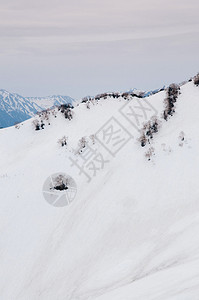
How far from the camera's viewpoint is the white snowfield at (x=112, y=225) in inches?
665

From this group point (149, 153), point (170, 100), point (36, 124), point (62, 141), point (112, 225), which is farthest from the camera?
point (36, 124)

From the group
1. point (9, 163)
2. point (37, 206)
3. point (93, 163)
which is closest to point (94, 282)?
point (37, 206)

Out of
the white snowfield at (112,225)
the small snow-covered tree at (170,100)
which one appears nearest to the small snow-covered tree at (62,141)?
the white snowfield at (112,225)

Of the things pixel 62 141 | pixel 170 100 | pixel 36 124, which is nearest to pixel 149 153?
pixel 170 100

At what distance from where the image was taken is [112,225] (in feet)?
78.6

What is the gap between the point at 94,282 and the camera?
18500 millimetres

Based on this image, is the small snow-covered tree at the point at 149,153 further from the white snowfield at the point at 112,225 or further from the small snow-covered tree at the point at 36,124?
the small snow-covered tree at the point at 36,124

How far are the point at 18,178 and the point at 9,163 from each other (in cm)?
745

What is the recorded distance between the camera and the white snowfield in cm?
1689

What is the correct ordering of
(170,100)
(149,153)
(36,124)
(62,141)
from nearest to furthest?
1. (149,153)
2. (62,141)
3. (170,100)
4. (36,124)

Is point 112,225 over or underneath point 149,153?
underneath

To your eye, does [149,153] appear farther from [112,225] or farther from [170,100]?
[170,100]

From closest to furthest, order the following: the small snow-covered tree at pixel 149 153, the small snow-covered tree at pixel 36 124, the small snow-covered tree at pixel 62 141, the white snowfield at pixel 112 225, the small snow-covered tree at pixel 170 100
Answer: the white snowfield at pixel 112 225 < the small snow-covered tree at pixel 149 153 < the small snow-covered tree at pixel 170 100 < the small snow-covered tree at pixel 62 141 < the small snow-covered tree at pixel 36 124

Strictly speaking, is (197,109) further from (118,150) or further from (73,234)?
(73,234)
